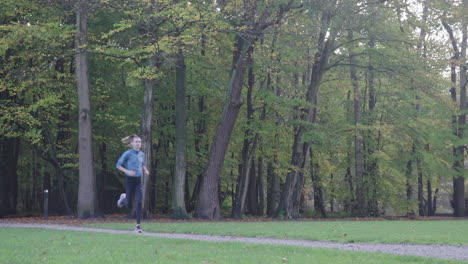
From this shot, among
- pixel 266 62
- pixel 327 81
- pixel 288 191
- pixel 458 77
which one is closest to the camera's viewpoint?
pixel 266 62

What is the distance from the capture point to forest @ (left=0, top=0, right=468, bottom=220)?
848 inches

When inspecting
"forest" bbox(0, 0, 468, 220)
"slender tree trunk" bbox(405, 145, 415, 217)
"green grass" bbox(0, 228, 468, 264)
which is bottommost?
"green grass" bbox(0, 228, 468, 264)

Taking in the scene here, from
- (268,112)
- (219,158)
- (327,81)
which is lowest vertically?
(219,158)

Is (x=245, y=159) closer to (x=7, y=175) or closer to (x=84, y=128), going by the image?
(x=84, y=128)

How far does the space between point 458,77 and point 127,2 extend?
24.6 m

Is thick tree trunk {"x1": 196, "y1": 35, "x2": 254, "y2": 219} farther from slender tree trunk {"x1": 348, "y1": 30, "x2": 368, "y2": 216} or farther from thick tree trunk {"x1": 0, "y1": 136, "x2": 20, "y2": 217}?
slender tree trunk {"x1": 348, "y1": 30, "x2": 368, "y2": 216}

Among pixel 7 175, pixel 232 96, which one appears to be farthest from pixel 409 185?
pixel 7 175

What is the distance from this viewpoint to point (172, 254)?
303 inches

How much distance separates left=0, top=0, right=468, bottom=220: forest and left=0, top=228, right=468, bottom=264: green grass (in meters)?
10.4

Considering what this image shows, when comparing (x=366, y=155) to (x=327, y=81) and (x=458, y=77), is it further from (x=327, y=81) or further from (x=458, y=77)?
(x=458, y=77)

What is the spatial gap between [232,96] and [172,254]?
589 inches

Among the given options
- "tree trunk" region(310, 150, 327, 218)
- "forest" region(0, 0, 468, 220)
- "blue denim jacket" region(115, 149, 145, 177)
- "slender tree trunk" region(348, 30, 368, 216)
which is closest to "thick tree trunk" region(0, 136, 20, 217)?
"forest" region(0, 0, 468, 220)

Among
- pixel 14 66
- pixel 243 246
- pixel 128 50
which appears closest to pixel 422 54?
pixel 128 50

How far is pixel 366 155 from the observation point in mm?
34656
